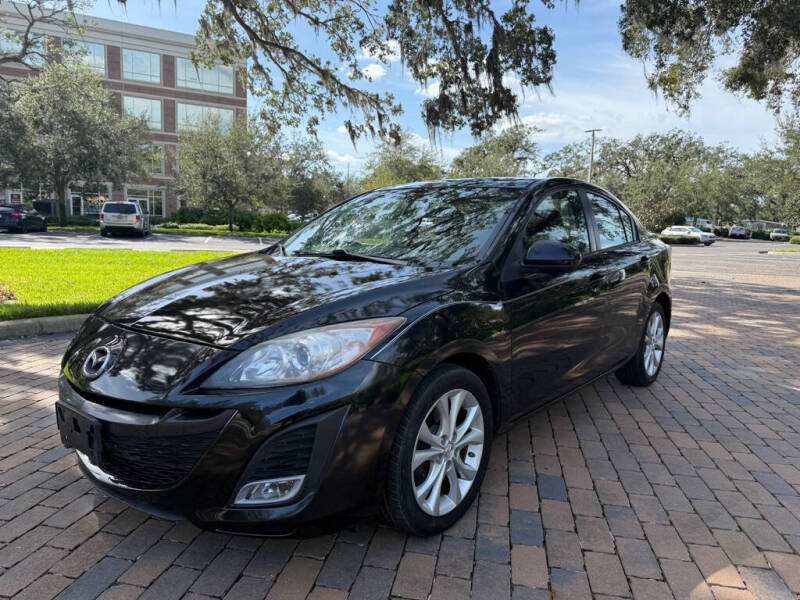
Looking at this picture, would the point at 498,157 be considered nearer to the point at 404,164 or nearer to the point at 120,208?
the point at 404,164

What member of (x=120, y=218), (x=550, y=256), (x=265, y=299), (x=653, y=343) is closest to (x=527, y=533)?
(x=550, y=256)

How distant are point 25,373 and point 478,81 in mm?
8937

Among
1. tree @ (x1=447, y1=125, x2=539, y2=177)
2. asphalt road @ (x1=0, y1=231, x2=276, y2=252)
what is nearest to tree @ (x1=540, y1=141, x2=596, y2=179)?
tree @ (x1=447, y1=125, x2=539, y2=177)

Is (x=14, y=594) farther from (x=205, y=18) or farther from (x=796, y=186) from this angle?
(x=796, y=186)

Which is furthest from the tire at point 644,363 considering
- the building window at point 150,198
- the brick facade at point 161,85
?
the building window at point 150,198

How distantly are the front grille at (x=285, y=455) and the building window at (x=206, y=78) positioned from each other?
51.6 m

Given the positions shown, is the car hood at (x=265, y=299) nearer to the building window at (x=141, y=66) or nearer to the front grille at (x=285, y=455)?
the front grille at (x=285, y=455)

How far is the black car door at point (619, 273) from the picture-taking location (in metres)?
3.88

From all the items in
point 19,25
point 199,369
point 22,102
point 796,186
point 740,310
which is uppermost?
point 19,25

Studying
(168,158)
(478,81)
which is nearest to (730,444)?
(478,81)

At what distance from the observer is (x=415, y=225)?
3.35 m

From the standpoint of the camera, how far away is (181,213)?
39.6m

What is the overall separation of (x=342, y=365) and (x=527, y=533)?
1.24 m

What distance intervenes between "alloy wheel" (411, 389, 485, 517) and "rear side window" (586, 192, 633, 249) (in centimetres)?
194
